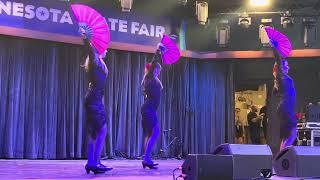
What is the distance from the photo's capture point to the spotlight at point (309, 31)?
444 inches

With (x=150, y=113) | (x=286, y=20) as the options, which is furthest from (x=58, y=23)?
(x=286, y=20)

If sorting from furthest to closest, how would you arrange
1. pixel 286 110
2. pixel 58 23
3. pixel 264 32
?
pixel 264 32, pixel 58 23, pixel 286 110

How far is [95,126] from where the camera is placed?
649cm

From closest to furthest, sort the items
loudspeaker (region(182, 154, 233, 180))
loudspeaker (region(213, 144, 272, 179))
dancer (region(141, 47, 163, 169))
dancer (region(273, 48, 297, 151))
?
loudspeaker (region(182, 154, 233, 180)) < loudspeaker (region(213, 144, 272, 179)) < dancer (region(141, 47, 163, 169)) < dancer (region(273, 48, 297, 151))

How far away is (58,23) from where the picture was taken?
404 inches

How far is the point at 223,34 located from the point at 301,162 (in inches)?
264

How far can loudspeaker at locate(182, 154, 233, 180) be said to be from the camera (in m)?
4.54

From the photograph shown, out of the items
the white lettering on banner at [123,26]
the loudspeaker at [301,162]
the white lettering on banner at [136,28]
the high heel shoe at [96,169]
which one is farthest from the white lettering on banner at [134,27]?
the loudspeaker at [301,162]

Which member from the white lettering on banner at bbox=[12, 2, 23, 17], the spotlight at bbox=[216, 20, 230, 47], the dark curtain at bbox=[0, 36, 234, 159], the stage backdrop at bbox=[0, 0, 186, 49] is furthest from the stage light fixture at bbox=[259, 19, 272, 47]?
the white lettering on banner at bbox=[12, 2, 23, 17]

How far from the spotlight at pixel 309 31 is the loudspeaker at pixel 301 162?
21.4 feet

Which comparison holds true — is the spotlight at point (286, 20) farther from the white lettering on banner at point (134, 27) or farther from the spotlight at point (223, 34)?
the white lettering on banner at point (134, 27)

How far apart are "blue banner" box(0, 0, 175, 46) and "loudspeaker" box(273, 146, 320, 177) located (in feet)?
20.2

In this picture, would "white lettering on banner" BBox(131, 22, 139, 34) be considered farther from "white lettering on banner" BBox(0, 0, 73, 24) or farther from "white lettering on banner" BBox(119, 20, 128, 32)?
"white lettering on banner" BBox(0, 0, 73, 24)

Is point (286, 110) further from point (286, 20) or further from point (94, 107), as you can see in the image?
point (94, 107)
